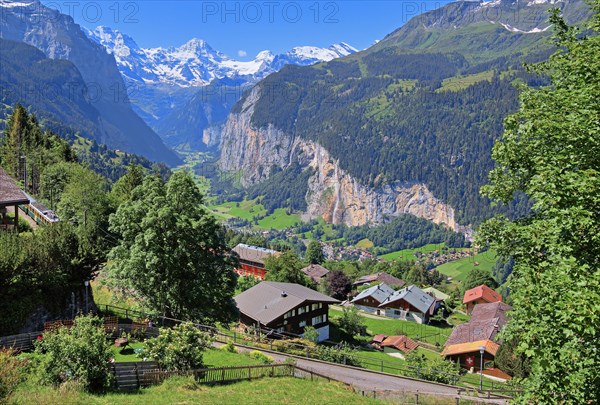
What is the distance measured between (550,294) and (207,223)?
73.2 feet

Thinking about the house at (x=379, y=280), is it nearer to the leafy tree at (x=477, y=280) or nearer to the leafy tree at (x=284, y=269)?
the leafy tree at (x=477, y=280)

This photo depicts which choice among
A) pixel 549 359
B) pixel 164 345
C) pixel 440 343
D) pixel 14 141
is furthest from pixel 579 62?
pixel 14 141

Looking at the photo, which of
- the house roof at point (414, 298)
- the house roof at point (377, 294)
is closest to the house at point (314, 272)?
the house roof at point (377, 294)

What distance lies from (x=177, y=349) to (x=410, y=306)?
253 feet

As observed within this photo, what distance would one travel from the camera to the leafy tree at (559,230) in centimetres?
1073

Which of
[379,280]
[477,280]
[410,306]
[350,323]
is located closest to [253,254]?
[379,280]

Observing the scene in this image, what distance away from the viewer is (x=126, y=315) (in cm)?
2942

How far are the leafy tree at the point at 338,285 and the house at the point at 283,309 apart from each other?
1483 inches

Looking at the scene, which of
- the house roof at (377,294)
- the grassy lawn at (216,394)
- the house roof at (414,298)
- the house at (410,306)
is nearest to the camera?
the grassy lawn at (216,394)

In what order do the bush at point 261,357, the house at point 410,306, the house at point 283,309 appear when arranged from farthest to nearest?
the house at point 410,306
the house at point 283,309
the bush at point 261,357

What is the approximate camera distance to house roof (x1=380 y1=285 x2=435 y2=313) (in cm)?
9006

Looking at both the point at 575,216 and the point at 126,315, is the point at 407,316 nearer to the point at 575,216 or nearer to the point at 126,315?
the point at 126,315

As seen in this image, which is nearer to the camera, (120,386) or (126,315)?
(120,386)

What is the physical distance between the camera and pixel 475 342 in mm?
56500
